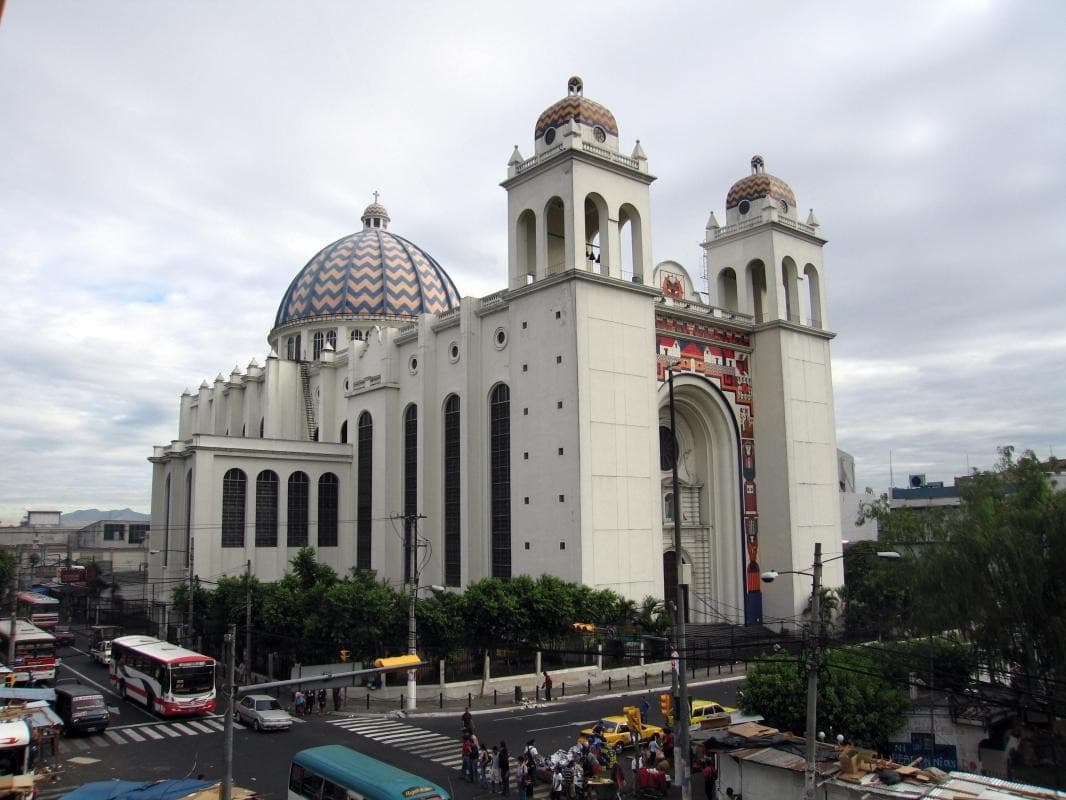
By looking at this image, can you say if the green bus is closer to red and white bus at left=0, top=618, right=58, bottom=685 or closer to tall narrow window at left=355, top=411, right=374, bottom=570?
red and white bus at left=0, top=618, right=58, bottom=685

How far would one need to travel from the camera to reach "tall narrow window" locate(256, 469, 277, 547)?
156 feet

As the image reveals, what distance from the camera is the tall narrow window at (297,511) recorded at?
48.7 m

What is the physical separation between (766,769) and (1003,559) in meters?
9.88

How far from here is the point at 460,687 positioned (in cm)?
3044

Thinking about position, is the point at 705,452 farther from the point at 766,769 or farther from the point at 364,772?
the point at 364,772

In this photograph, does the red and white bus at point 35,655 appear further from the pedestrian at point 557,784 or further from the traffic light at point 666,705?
the traffic light at point 666,705

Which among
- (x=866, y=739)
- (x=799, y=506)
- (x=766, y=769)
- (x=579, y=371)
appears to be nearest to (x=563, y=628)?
(x=579, y=371)

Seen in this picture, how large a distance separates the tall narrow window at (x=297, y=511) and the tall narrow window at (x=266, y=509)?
0.94 meters

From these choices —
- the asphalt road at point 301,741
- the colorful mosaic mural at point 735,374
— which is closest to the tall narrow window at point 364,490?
the colorful mosaic mural at point 735,374

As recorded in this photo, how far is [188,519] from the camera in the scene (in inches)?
1983

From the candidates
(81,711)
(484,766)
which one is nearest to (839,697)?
(484,766)

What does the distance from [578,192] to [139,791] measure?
96.1ft

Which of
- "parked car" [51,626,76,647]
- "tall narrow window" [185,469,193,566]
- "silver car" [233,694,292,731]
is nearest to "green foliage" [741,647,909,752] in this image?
"silver car" [233,694,292,731]

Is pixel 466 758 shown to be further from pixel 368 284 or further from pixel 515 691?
pixel 368 284
